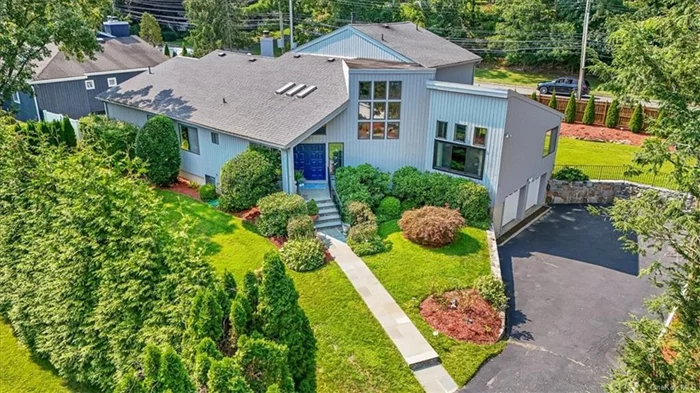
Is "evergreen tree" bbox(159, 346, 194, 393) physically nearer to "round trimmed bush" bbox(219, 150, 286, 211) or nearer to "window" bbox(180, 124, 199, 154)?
"round trimmed bush" bbox(219, 150, 286, 211)

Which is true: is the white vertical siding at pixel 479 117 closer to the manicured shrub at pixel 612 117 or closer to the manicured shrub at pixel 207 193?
the manicured shrub at pixel 207 193

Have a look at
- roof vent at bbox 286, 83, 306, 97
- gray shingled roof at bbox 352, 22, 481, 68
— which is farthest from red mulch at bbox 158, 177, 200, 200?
gray shingled roof at bbox 352, 22, 481, 68

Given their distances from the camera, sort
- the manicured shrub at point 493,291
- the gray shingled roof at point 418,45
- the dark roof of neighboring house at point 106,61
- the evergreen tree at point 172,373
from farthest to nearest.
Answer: the dark roof of neighboring house at point 106,61 < the gray shingled roof at point 418,45 < the manicured shrub at point 493,291 < the evergreen tree at point 172,373

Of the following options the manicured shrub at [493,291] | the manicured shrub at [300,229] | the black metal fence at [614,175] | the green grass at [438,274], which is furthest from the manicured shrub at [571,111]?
the manicured shrub at [300,229]

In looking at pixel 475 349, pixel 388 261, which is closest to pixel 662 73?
pixel 475 349

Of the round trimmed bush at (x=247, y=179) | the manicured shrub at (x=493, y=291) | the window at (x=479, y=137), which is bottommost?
the manicured shrub at (x=493, y=291)

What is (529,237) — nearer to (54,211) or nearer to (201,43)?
(54,211)
